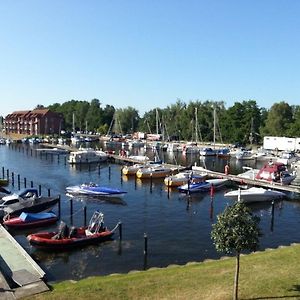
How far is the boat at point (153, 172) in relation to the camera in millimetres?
68812

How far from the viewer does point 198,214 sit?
4488 centimetres

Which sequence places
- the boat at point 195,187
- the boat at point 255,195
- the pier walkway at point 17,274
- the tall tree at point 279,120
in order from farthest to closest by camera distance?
the tall tree at point 279,120 → the boat at point 195,187 → the boat at point 255,195 → the pier walkway at point 17,274

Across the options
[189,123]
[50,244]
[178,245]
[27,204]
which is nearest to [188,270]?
[178,245]

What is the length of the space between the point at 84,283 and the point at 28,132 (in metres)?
187

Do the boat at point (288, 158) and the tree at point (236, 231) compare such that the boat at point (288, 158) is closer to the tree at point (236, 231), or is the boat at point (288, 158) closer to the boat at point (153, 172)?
the boat at point (153, 172)

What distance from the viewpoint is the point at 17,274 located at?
2384cm

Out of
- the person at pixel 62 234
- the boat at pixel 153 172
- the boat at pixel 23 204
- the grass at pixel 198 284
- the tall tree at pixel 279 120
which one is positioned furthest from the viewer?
the tall tree at pixel 279 120

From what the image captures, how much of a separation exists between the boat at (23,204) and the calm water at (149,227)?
209cm

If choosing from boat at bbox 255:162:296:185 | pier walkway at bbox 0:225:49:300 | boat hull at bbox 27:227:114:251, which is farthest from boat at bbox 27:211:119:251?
boat at bbox 255:162:296:185

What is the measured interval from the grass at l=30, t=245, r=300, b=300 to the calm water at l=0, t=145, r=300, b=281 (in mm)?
6351

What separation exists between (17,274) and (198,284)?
34.4 feet

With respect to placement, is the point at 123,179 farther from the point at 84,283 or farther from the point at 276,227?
the point at 84,283

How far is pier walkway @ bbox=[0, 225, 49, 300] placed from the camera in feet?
68.0

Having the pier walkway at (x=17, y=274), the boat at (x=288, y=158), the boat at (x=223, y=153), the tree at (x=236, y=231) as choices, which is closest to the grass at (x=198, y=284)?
the pier walkway at (x=17, y=274)
